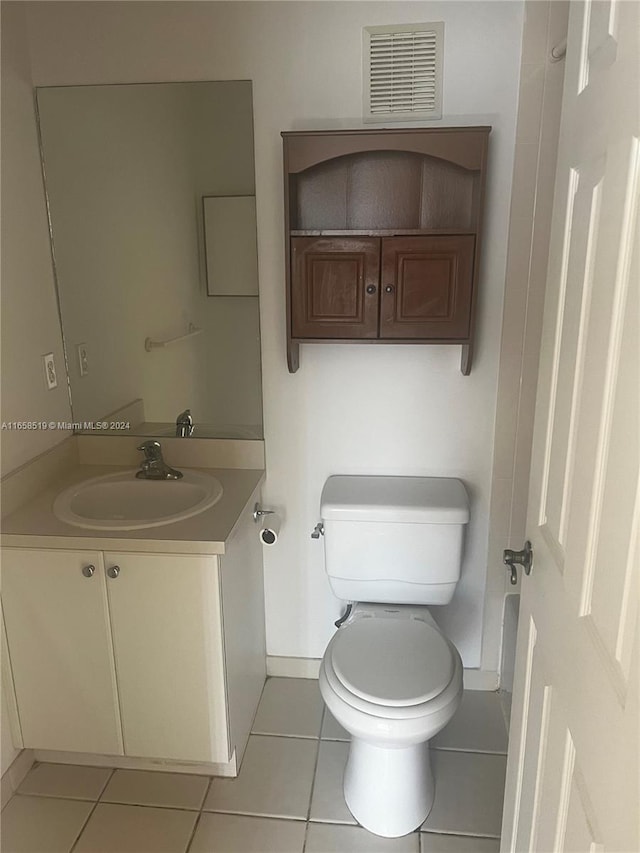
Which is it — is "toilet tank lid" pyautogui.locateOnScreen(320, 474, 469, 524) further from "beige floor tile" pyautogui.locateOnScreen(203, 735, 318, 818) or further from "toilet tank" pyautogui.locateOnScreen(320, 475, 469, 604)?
"beige floor tile" pyautogui.locateOnScreen(203, 735, 318, 818)

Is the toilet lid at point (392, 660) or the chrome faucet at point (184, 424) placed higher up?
the chrome faucet at point (184, 424)

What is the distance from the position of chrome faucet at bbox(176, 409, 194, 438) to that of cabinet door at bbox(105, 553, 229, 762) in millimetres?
557

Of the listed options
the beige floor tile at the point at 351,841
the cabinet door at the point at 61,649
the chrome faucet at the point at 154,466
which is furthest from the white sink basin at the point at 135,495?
the beige floor tile at the point at 351,841

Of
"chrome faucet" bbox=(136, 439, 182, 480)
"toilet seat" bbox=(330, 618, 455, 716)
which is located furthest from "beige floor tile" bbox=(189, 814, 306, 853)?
"chrome faucet" bbox=(136, 439, 182, 480)

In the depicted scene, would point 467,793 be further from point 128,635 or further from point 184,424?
point 184,424

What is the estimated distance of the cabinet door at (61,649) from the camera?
1701mm

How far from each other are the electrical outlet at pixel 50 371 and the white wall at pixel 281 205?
2.23 feet

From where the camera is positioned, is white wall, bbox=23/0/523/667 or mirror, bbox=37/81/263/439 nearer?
white wall, bbox=23/0/523/667

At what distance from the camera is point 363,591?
6.64 feet

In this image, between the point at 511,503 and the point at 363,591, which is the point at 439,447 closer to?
the point at 511,503

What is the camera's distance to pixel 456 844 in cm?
169

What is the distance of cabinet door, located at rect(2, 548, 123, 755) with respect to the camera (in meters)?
1.70

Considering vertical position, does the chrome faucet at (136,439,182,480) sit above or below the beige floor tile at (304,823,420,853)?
above

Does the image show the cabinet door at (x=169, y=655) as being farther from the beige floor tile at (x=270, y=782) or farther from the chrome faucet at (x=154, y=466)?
the chrome faucet at (x=154, y=466)
